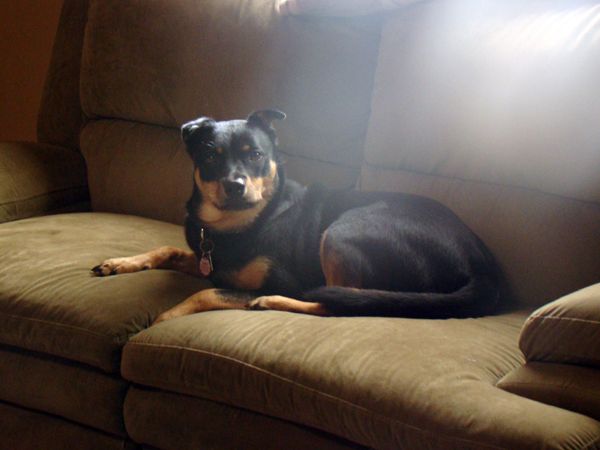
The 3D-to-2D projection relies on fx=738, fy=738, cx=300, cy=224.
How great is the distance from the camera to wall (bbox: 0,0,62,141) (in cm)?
390

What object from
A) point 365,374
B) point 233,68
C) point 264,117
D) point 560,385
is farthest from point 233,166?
point 560,385

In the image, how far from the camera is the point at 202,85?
2.64 meters

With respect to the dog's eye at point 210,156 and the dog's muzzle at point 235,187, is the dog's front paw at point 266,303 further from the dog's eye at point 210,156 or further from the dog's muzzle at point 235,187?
the dog's eye at point 210,156

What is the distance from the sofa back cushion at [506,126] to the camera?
6.23ft

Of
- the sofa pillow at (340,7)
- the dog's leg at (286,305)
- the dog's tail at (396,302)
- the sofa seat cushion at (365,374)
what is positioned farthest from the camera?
the sofa pillow at (340,7)

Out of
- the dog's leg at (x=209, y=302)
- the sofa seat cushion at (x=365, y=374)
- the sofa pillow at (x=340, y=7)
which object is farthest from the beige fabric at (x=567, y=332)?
the sofa pillow at (x=340, y=7)

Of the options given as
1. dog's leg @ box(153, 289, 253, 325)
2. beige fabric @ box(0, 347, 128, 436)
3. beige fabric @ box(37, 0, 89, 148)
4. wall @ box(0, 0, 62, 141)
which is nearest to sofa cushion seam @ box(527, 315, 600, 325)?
dog's leg @ box(153, 289, 253, 325)

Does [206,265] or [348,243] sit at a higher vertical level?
[348,243]

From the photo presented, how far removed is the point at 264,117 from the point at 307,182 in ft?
1.37

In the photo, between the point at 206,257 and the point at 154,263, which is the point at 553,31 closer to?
the point at 206,257

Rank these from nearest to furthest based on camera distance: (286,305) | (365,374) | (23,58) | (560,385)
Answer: (560,385)
(365,374)
(286,305)
(23,58)

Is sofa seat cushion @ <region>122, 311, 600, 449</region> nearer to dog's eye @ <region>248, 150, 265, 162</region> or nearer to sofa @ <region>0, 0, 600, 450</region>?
sofa @ <region>0, 0, 600, 450</region>

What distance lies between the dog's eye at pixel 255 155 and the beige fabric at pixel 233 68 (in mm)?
454

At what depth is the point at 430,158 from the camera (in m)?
2.18
